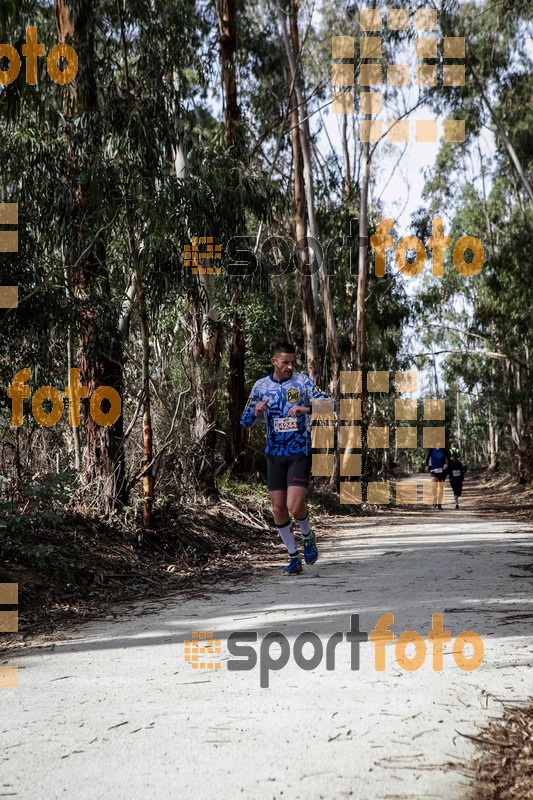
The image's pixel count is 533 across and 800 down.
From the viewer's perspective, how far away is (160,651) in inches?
174

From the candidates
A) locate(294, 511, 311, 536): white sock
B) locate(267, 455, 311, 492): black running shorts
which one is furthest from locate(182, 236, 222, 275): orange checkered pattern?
locate(294, 511, 311, 536): white sock

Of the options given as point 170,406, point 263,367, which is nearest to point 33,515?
point 170,406

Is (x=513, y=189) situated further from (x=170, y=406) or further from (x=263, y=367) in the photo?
(x=170, y=406)

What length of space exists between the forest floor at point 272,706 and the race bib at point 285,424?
1.38 meters

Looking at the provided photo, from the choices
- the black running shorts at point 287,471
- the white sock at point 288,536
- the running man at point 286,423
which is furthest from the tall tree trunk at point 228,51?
the white sock at point 288,536

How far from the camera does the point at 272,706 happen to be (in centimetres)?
331

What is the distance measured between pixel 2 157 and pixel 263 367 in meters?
13.4

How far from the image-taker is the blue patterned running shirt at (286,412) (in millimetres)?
6988

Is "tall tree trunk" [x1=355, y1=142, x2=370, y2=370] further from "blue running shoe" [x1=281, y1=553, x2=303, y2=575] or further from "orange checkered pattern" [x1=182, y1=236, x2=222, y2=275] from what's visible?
"blue running shoe" [x1=281, y1=553, x2=303, y2=575]

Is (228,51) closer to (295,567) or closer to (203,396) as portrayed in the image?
(203,396)

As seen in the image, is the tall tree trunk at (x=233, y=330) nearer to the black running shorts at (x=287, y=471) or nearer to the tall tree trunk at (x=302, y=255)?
the tall tree trunk at (x=302, y=255)
